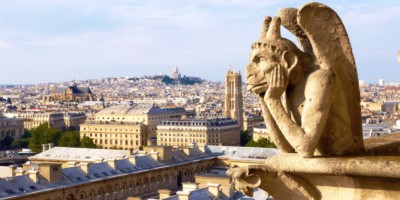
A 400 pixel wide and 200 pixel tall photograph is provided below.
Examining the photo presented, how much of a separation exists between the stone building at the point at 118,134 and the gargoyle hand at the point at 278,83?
304ft

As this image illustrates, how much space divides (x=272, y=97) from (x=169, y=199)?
21371 mm

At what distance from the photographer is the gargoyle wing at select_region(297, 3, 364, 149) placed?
5.31m

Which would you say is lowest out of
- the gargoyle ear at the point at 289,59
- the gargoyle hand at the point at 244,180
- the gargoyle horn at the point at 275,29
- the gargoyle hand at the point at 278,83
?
the gargoyle hand at the point at 244,180

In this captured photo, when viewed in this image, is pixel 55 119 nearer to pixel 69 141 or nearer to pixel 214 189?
pixel 69 141

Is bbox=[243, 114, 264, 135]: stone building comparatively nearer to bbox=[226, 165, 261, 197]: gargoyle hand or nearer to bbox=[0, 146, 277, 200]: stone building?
bbox=[0, 146, 277, 200]: stone building

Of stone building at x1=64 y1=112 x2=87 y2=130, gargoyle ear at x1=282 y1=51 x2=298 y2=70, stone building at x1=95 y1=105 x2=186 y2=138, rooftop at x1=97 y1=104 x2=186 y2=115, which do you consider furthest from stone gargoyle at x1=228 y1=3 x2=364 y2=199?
stone building at x1=64 y1=112 x2=87 y2=130

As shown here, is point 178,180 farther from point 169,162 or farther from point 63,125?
point 63,125

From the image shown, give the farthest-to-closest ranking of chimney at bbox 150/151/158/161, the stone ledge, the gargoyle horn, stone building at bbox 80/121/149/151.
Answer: stone building at bbox 80/121/149/151 < chimney at bbox 150/151/158/161 < the gargoyle horn < the stone ledge

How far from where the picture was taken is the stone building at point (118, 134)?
98.1m

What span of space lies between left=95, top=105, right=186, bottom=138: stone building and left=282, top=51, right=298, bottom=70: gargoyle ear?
96758 millimetres

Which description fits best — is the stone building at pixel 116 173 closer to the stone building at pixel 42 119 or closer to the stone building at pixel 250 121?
the stone building at pixel 250 121

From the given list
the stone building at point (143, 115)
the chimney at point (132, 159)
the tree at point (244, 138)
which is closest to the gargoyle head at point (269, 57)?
the chimney at point (132, 159)

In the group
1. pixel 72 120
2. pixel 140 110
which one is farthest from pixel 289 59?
pixel 72 120

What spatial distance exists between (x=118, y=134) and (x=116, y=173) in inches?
2329
